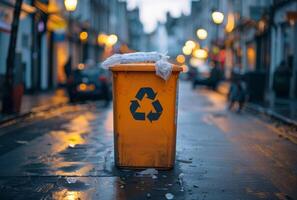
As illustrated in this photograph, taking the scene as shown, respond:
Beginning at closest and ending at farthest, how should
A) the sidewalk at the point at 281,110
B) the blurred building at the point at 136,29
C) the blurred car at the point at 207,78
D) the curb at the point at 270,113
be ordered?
the curb at the point at 270,113 < the sidewalk at the point at 281,110 < the blurred car at the point at 207,78 < the blurred building at the point at 136,29

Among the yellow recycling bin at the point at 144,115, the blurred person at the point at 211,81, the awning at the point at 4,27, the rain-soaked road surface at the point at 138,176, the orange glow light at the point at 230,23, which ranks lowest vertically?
the blurred person at the point at 211,81

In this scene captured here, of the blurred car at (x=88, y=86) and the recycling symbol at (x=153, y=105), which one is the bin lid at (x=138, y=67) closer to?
the recycling symbol at (x=153, y=105)

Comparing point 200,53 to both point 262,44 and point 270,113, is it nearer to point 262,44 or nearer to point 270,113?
point 262,44

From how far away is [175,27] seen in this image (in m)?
134

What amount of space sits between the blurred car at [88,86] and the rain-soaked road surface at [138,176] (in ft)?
32.2

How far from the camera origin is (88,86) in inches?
992

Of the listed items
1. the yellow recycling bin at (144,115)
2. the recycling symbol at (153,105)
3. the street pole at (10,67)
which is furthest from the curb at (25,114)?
the recycling symbol at (153,105)

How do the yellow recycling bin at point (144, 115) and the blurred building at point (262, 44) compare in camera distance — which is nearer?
the yellow recycling bin at point (144, 115)

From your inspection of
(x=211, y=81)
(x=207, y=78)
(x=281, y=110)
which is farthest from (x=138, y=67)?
(x=207, y=78)

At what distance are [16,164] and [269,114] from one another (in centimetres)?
1140

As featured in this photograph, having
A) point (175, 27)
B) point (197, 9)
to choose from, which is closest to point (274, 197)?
point (197, 9)

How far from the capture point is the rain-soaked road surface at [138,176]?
23.8ft

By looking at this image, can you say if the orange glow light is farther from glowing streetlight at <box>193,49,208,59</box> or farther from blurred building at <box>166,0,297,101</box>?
glowing streetlight at <box>193,49,208,59</box>

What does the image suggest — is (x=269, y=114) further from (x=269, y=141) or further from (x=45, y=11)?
(x=45, y=11)
